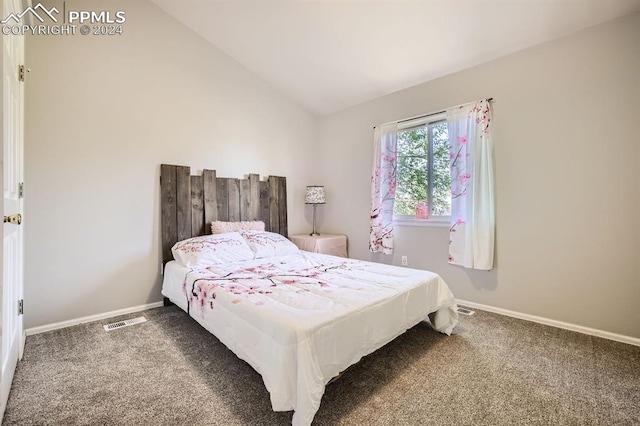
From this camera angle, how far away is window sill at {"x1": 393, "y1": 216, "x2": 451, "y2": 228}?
3.21 m

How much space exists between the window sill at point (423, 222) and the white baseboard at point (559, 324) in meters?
0.84

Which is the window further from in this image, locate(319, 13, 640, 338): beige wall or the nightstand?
the nightstand

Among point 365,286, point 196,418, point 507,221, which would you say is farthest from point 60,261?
point 507,221

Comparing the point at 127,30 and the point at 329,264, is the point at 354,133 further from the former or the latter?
the point at 127,30

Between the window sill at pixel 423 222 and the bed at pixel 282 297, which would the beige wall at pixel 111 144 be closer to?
the bed at pixel 282 297

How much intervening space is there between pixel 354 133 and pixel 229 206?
2.01 m

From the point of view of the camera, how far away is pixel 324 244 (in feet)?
12.6

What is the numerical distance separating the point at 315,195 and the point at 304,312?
9.30ft

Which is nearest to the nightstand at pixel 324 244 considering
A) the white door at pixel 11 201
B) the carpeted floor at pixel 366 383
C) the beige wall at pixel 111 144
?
the beige wall at pixel 111 144

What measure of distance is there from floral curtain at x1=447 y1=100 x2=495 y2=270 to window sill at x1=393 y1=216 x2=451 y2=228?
14 centimetres

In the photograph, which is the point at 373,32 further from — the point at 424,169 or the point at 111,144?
the point at 111,144

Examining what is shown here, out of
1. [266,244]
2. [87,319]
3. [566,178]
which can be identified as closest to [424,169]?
[566,178]

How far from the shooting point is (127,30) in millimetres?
2816

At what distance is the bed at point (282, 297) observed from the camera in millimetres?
1327
